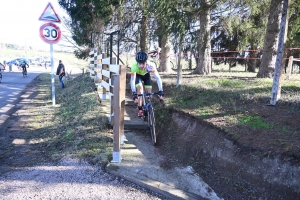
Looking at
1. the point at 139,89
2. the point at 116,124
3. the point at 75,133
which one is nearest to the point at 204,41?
the point at 139,89

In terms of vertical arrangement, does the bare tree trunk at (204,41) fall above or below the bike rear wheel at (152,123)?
above

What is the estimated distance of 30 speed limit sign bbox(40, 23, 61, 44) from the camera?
335 inches

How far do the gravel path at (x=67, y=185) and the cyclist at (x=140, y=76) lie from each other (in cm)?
191

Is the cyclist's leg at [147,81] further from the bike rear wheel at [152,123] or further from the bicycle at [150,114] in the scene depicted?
the bike rear wheel at [152,123]

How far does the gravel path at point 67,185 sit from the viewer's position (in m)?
3.41

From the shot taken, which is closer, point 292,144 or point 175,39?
point 292,144

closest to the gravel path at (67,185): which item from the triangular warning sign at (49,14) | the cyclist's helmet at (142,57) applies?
the cyclist's helmet at (142,57)

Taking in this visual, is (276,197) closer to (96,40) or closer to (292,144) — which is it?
(292,144)

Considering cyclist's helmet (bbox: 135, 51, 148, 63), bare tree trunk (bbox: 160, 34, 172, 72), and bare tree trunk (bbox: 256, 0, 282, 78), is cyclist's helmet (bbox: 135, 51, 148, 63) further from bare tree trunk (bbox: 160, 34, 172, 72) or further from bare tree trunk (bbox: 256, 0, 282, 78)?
bare tree trunk (bbox: 160, 34, 172, 72)

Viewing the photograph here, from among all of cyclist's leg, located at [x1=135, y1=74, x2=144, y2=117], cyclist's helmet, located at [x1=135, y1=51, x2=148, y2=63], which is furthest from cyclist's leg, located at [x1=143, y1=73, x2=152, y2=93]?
cyclist's helmet, located at [x1=135, y1=51, x2=148, y2=63]

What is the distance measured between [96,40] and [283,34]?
434 inches

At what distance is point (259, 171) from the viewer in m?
3.50

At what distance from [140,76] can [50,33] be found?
4747mm

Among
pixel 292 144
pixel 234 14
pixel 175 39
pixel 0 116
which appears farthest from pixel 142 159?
pixel 234 14
